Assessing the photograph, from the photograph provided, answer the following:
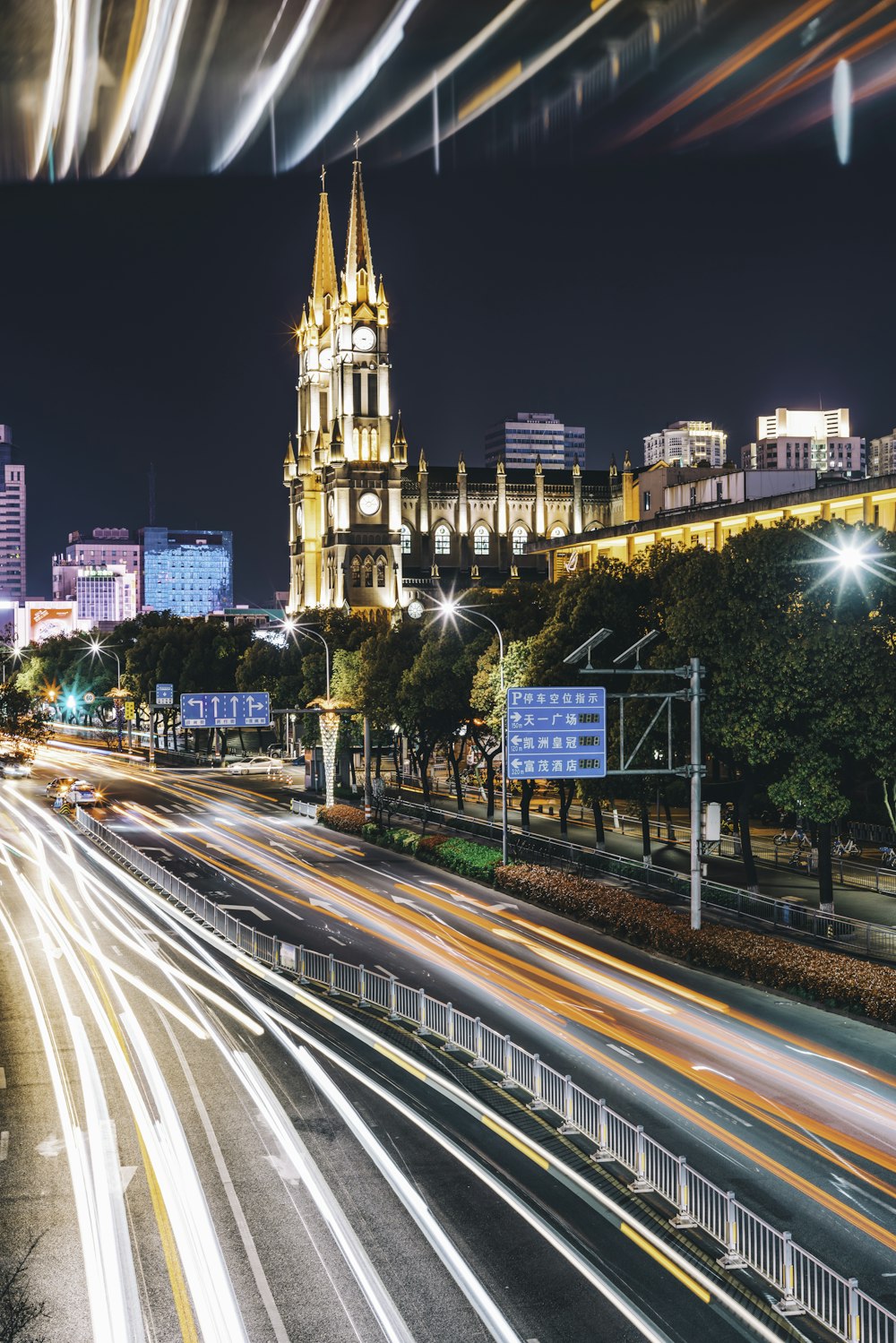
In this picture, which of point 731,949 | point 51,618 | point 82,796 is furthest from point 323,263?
point 731,949

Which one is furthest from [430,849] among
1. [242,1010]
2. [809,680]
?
[242,1010]

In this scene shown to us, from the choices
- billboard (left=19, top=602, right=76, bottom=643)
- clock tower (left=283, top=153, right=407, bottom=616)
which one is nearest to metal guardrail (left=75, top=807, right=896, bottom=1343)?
clock tower (left=283, top=153, right=407, bottom=616)

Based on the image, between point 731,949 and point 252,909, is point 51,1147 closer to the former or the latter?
point 731,949

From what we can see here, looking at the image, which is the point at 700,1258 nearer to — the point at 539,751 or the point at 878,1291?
the point at 878,1291

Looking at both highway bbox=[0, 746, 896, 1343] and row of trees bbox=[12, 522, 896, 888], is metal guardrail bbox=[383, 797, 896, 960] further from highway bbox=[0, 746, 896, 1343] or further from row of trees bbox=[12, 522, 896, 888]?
highway bbox=[0, 746, 896, 1343]

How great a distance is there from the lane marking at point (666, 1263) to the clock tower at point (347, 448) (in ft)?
399

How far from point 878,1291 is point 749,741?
24219 mm

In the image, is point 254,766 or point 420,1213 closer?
point 420,1213

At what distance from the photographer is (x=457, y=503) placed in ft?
520

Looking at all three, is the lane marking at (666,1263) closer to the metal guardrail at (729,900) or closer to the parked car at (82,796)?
the metal guardrail at (729,900)

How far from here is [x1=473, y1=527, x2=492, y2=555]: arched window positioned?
521 feet

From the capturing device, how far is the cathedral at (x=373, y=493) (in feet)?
481

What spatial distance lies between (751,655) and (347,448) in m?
116

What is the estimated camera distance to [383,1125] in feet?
71.5
